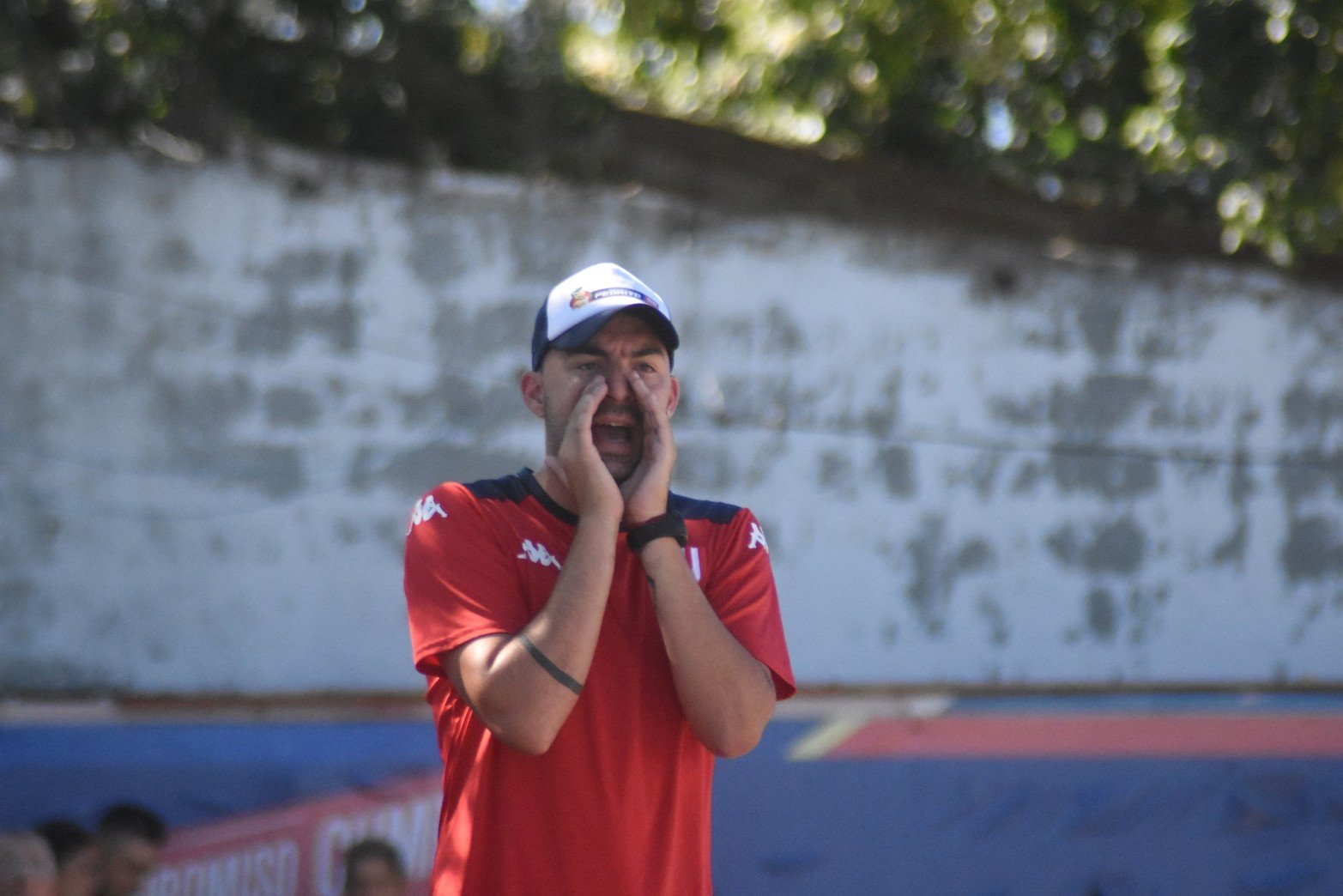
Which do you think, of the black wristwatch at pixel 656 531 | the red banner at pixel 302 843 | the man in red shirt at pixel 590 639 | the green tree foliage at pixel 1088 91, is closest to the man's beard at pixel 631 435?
the man in red shirt at pixel 590 639

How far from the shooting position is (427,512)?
7.30ft

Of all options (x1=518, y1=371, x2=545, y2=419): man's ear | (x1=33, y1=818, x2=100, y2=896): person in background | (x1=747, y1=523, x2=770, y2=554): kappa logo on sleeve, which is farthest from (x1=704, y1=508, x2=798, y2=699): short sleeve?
(x1=33, y1=818, x2=100, y2=896): person in background

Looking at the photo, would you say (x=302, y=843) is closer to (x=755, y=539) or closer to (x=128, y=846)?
(x=128, y=846)

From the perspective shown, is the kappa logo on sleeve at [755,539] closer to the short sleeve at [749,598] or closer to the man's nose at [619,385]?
the short sleeve at [749,598]

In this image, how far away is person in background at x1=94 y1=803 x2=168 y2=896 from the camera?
4.69 metres

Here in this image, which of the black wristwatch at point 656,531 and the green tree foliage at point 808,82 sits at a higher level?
the green tree foliage at point 808,82

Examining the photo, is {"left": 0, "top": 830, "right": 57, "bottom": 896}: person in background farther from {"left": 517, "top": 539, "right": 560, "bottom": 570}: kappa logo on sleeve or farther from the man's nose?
the man's nose

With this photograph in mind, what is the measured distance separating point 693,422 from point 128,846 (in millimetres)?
2779

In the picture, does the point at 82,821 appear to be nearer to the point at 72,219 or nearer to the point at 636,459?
the point at 72,219

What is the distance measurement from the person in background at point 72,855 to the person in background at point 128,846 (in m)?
0.03

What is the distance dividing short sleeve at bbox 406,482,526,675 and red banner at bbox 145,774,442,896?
308 centimetres

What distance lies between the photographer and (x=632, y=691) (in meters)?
2.12

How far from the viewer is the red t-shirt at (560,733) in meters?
2.03

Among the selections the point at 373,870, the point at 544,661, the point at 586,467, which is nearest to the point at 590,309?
the point at 586,467
